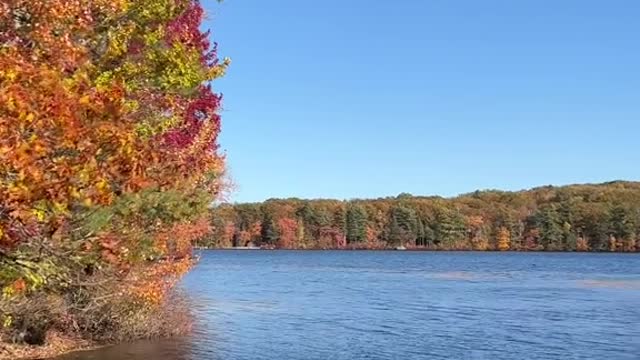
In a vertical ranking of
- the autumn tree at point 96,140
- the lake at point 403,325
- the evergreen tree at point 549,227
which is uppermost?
the evergreen tree at point 549,227

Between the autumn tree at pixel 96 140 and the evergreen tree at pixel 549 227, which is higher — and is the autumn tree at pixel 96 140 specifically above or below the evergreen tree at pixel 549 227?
below

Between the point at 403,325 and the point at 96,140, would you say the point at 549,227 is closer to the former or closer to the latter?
the point at 403,325

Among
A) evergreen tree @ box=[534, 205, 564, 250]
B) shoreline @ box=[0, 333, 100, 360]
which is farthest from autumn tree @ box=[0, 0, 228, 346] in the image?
evergreen tree @ box=[534, 205, 564, 250]

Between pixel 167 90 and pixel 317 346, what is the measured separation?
57.6 ft

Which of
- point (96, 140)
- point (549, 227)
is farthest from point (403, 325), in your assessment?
point (549, 227)

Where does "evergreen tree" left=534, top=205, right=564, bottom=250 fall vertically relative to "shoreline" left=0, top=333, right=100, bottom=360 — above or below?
above

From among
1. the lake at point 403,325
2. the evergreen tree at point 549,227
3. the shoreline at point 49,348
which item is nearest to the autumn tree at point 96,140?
the shoreline at point 49,348

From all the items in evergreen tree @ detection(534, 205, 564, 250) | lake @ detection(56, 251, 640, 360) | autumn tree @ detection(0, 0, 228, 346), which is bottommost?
lake @ detection(56, 251, 640, 360)

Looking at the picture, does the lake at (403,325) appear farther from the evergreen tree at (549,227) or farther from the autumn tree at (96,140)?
the evergreen tree at (549,227)

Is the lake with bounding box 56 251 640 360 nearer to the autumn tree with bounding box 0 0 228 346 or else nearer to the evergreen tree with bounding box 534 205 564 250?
the autumn tree with bounding box 0 0 228 346

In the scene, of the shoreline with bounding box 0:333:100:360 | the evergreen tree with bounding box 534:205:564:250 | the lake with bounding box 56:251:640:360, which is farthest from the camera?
the evergreen tree with bounding box 534:205:564:250

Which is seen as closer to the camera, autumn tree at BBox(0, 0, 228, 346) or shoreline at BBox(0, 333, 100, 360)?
autumn tree at BBox(0, 0, 228, 346)

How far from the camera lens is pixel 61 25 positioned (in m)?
8.98

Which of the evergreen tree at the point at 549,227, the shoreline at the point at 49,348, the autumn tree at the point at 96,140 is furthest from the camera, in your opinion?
the evergreen tree at the point at 549,227
